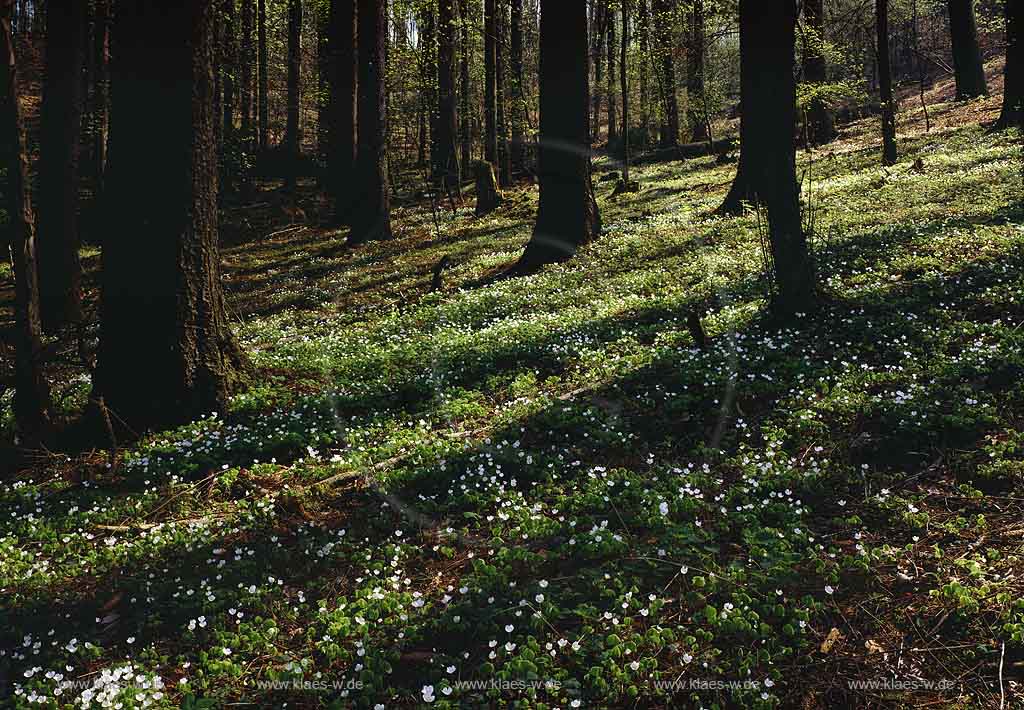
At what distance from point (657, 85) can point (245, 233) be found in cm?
1946

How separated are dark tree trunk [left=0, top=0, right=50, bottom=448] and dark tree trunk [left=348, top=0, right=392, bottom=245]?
1515 centimetres

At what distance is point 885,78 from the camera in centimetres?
2223

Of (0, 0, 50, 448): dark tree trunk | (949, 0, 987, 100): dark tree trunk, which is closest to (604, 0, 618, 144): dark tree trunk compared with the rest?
(949, 0, 987, 100): dark tree trunk

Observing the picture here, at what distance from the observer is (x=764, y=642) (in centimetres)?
486

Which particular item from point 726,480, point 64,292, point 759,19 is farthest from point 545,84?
point 726,480

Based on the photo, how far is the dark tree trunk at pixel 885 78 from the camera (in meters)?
21.2

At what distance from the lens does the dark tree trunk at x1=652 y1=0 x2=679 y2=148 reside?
32028 millimetres

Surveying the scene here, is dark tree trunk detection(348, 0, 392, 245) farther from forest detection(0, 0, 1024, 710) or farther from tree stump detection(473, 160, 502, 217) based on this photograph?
forest detection(0, 0, 1024, 710)

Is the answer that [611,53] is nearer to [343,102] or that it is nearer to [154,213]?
[343,102]

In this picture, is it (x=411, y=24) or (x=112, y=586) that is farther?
(x=411, y=24)

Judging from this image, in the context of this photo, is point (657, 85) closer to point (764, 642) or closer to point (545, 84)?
point (545, 84)

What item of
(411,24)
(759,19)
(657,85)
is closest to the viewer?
(759,19)

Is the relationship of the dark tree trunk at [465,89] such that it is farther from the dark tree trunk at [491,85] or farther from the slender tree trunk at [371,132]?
the slender tree trunk at [371,132]

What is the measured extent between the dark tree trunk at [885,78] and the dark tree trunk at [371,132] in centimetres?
1491
